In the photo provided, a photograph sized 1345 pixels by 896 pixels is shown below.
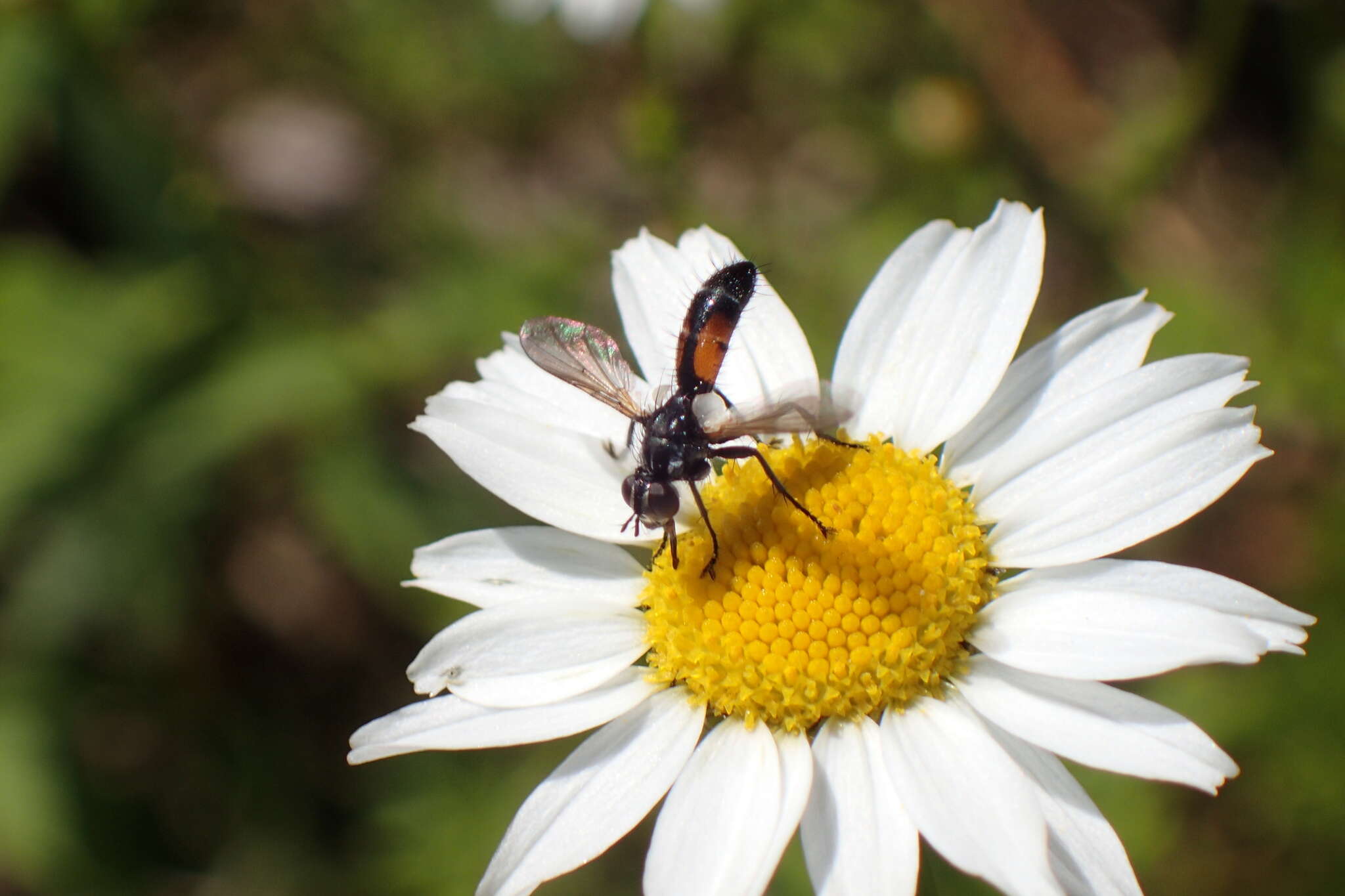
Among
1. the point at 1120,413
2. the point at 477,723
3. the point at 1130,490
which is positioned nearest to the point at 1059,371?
the point at 1120,413

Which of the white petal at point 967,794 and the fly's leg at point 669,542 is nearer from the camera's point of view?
the white petal at point 967,794

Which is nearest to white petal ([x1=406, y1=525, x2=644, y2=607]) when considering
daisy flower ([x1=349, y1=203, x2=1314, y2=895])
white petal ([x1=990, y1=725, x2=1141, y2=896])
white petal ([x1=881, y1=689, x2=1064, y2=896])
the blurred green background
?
daisy flower ([x1=349, y1=203, x2=1314, y2=895])

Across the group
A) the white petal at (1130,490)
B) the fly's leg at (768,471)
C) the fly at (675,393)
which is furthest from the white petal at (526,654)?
the white petal at (1130,490)

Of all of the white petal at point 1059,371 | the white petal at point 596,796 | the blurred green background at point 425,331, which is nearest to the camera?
the white petal at point 596,796

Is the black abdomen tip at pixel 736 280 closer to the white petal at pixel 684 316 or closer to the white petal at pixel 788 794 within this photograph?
the white petal at pixel 684 316

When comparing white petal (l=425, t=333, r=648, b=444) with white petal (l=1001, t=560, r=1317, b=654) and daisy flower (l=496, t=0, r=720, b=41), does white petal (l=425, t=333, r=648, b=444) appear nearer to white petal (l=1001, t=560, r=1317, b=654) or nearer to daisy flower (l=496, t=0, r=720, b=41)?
white petal (l=1001, t=560, r=1317, b=654)

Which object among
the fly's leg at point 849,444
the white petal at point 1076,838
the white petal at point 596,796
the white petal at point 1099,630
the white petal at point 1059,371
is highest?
the fly's leg at point 849,444

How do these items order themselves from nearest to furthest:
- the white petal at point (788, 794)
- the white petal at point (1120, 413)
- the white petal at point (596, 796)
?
the white petal at point (788, 794) → the white petal at point (596, 796) → the white petal at point (1120, 413)
